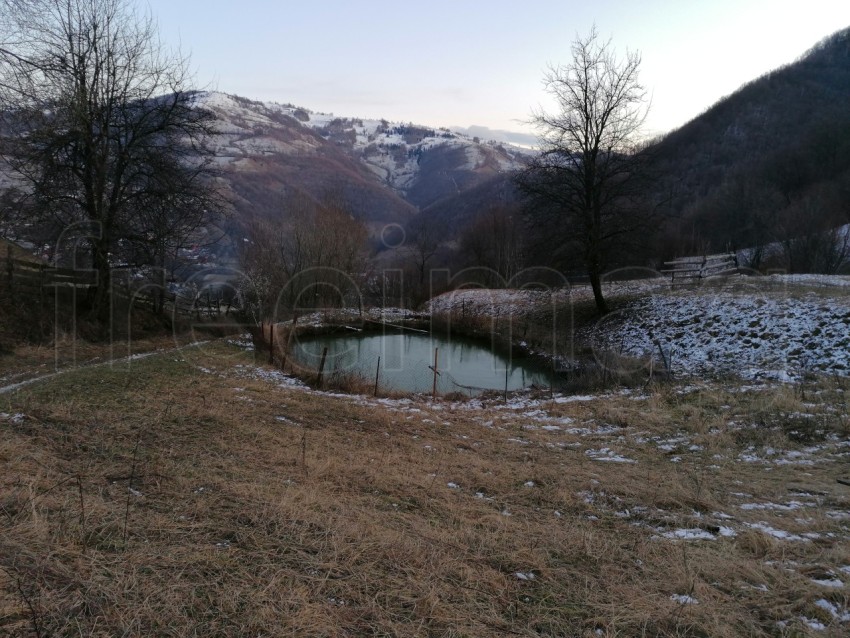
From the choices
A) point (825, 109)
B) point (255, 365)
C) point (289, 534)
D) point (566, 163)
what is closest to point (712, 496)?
point (289, 534)

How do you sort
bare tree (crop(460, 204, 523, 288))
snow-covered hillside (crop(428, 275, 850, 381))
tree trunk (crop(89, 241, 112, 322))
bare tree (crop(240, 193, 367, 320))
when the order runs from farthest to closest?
1. bare tree (crop(460, 204, 523, 288))
2. bare tree (crop(240, 193, 367, 320))
3. tree trunk (crop(89, 241, 112, 322))
4. snow-covered hillside (crop(428, 275, 850, 381))

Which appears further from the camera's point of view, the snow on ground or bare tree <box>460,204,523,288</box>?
bare tree <box>460,204,523,288</box>

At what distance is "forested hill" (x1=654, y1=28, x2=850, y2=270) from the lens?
48.5 m

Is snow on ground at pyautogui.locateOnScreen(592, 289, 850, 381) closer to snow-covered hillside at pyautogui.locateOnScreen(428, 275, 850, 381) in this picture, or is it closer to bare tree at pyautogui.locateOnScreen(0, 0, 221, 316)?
snow-covered hillside at pyautogui.locateOnScreen(428, 275, 850, 381)

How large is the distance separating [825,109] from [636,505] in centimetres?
11224

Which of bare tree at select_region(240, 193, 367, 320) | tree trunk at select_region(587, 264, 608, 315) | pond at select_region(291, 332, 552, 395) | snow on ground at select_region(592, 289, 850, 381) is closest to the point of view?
snow on ground at select_region(592, 289, 850, 381)

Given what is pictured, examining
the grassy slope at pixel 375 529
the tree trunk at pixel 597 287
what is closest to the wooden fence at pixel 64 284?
the grassy slope at pixel 375 529

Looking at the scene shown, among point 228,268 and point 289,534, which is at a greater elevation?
point 228,268

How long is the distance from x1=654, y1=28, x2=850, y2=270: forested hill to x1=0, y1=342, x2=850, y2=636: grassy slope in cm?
2375

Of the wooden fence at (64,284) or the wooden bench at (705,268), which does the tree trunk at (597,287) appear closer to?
the wooden bench at (705,268)

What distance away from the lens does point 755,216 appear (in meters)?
50.4

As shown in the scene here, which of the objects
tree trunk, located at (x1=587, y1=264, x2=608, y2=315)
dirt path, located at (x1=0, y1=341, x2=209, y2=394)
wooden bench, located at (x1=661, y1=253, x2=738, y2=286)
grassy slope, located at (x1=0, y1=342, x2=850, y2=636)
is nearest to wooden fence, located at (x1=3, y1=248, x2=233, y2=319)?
dirt path, located at (x1=0, y1=341, x2=209, y2=394)

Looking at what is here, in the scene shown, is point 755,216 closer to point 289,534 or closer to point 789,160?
point 789,160

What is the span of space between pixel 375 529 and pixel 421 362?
17118 millimetres
